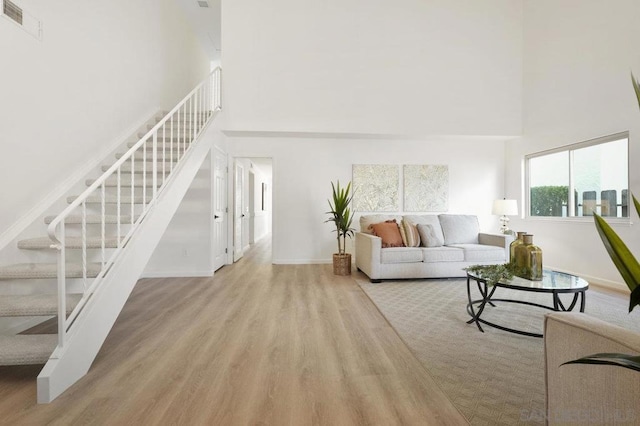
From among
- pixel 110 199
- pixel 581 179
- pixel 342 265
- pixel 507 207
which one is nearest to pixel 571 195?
pixel 581 179

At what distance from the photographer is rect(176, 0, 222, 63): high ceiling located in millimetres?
5699

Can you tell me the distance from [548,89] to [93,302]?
20.8ft

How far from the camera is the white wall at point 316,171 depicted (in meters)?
5.31

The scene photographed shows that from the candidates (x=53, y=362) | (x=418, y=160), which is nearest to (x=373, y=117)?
(x=418, y=160)

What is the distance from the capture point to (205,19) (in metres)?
6.21

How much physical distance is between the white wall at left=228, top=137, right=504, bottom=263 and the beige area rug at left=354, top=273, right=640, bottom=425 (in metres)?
1.88

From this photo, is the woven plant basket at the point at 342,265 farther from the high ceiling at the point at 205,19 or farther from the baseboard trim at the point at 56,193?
the high ceiling at the point at 205,19

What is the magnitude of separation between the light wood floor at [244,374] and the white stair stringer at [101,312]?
0.09 metres

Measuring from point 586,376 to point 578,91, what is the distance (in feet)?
15.9

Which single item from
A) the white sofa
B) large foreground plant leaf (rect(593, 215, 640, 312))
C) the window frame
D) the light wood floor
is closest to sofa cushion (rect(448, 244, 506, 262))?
the white sofa

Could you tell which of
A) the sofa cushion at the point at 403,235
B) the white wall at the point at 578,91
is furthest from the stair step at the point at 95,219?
the white wall at the point at 578,91

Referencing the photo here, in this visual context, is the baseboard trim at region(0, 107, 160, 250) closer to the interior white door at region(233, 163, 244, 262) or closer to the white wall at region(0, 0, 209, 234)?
the white wall at region(0, 0, 209, 234)

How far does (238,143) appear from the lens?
5.28 m

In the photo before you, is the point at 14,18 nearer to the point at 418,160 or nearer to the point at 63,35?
the point at 63,35
